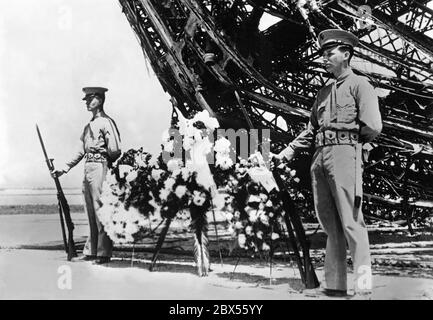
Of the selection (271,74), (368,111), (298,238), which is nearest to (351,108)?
(368,111)

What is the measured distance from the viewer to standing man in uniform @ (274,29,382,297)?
4430 millimetres

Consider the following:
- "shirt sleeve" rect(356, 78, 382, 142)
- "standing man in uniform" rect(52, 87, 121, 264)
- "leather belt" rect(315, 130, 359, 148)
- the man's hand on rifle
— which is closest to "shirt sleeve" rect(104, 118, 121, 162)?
"standing man in uniform" rect(52, 87, 121, 264)

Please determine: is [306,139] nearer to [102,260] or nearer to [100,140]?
[100,140]

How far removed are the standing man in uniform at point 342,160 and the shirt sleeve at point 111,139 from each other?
2403mm

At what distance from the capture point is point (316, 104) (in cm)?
482

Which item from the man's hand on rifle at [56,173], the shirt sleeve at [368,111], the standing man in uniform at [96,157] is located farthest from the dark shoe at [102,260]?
the shirt sleeve at [368,111]

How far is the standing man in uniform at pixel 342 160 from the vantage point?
14.5 feet

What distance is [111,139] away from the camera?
19.0ft

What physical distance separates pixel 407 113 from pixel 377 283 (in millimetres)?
2299

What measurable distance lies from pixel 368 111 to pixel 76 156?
338cm

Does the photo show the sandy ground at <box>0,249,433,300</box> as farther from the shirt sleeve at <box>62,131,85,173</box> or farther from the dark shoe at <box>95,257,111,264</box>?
the shirt sleeve at <box>62,131,85,173</box>
